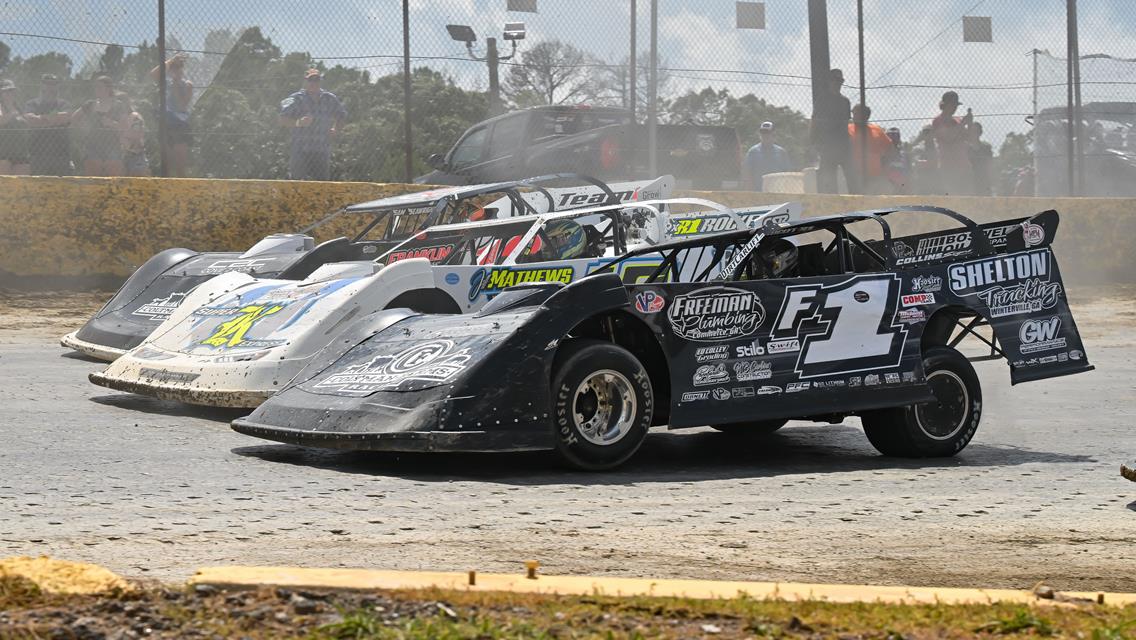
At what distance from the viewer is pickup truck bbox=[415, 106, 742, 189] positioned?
17484 mm

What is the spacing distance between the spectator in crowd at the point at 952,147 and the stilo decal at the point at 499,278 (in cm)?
953

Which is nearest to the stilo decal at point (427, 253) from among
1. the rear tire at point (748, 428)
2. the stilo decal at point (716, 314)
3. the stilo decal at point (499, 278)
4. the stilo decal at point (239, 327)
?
the stilo decal at point (499, 278)

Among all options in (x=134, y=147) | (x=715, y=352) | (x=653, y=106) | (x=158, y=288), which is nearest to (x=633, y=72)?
(x=653, y=106)

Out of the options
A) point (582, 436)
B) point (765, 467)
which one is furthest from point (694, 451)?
point (582, 436)

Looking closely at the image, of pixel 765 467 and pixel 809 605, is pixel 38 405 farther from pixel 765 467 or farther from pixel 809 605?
pixel 809 605

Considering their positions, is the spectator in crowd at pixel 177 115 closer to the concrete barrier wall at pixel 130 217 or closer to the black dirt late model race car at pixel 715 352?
the concrete barrier wall at pixel 130 217

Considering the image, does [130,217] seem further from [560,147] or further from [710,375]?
[710,375]

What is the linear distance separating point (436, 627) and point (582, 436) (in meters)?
3.14

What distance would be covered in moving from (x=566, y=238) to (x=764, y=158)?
29.8 feet

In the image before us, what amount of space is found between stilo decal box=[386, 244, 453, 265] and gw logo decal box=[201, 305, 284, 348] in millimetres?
2025

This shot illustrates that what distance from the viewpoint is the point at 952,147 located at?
18297 mm

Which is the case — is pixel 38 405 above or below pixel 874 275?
below

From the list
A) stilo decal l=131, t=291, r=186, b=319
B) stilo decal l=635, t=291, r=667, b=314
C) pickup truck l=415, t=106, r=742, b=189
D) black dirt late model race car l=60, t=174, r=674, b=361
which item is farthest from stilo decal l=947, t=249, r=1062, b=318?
pickup truck l=415, t=106, r=742, b=189

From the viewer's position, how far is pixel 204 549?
15.3ft
